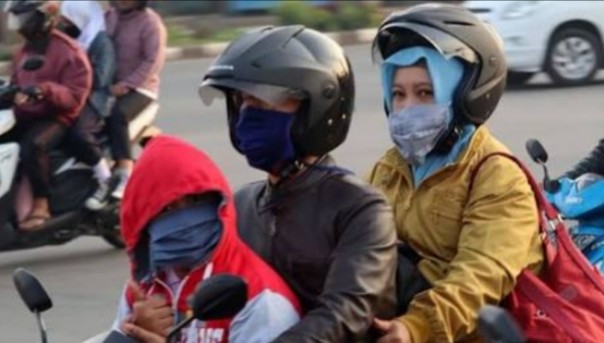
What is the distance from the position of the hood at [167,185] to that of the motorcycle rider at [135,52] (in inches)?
294

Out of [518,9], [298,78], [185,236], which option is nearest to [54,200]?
[298,78]

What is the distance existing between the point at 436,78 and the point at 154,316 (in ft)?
2.85

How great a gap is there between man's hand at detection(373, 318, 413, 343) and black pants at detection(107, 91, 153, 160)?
7.22 meters

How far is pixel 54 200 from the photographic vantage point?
34.4 ft

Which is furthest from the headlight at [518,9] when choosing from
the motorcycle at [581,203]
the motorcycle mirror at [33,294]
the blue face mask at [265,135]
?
the motorcycle mirror at [33,294]

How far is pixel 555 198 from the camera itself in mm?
6156

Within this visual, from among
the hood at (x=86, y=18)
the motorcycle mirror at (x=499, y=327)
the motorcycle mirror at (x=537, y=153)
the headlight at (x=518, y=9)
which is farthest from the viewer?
the headlight at (x=518, y=9)

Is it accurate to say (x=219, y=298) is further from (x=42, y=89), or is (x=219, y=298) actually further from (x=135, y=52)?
(x=135, y=52)

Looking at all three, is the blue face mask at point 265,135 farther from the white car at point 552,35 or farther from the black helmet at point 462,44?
the white car at point 552,35

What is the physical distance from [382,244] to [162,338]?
1.64 ft

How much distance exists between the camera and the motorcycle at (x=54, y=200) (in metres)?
10.2

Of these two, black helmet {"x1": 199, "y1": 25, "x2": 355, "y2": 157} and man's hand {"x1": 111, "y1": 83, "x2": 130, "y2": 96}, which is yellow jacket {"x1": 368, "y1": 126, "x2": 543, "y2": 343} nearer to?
black helmet {"x1": 199, "y1": 25, "x2": 355, "y2": 157}

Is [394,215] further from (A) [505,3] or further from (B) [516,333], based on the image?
(A) [505,3]

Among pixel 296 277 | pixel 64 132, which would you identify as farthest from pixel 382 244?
pixel 64 132
